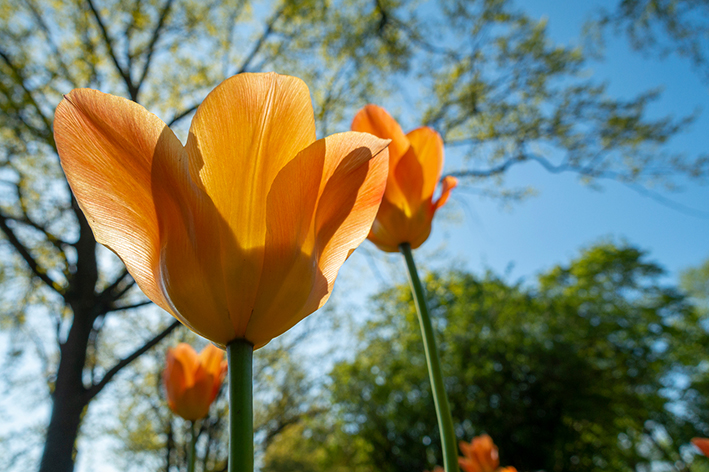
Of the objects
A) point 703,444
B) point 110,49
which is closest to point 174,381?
point 703,444

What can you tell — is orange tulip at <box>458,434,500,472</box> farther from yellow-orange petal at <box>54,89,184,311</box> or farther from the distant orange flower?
yellow-orange petal at <box>54,89,184,311</box>

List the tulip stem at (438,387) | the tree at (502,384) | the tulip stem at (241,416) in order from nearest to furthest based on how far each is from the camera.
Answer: the tulip stem at (241,416) → the tulip stem at (438,387) → the tree at (502,384)

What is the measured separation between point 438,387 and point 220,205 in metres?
0.30

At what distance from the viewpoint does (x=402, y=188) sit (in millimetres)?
637

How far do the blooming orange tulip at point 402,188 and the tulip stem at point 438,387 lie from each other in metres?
0.09

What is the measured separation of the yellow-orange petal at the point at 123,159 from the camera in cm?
32

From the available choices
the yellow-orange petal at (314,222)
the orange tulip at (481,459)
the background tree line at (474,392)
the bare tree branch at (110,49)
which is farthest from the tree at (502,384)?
the yellow-orange petal at (314,222)

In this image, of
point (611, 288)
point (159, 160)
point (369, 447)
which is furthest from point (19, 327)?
point (611, 288)

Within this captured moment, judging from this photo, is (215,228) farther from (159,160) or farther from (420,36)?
(420,36)

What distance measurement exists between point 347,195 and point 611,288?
15.9 metres

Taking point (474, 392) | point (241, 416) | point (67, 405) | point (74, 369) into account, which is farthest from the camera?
point (474, 392)

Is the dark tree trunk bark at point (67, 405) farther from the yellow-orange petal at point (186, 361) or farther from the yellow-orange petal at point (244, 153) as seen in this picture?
the yellow-orange petal at point (244, 153)

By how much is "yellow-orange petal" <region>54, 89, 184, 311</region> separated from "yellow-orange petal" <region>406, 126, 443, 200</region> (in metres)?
0.41

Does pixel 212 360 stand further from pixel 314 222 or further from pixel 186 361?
pixel 314 222
